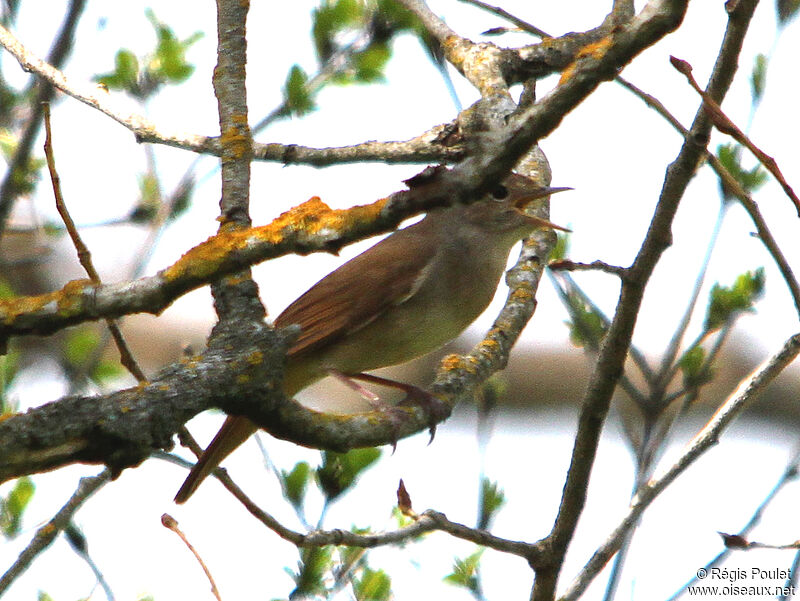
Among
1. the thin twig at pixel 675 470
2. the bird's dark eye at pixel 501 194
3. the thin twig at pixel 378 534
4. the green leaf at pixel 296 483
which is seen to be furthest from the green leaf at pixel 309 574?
the bird's dark eye at pixel 501 194

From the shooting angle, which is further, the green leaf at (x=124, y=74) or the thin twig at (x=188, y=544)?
the green leaf at (x=124, y=74)

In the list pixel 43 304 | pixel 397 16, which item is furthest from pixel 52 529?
pixel 397 16

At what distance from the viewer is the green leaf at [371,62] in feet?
17.2

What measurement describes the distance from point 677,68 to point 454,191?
33.2 inches

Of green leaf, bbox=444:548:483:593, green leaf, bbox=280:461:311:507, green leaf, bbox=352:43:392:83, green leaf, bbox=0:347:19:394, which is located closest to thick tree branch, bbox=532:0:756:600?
green leaf, bbox=444:548:483:593

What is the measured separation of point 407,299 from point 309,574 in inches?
52.6

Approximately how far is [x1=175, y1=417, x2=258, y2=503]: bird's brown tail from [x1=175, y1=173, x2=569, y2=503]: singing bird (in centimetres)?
1

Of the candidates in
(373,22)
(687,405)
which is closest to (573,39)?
(373,22)

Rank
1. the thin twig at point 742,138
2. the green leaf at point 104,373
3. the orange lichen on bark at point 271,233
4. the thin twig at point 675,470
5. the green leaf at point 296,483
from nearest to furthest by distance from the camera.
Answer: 1. the orange lichen on bark at point 271,233
2. the thin twig at point 742,138
3. the thin twig at point 675,470
4. the green leaf at point 296,483
5. the green leaf at point 104,373

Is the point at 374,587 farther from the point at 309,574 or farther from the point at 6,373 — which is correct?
the point at 6,373

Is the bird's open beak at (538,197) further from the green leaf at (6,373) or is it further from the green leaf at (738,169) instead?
the green leaf at (6,373)

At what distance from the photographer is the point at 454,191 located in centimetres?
194

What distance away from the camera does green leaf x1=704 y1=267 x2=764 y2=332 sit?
168 inches

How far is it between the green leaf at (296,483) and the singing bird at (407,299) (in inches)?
20.8
